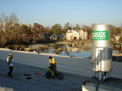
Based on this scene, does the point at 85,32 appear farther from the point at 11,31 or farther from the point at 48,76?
the point at 48,76

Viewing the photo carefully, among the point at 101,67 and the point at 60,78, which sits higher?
the point at 101,67

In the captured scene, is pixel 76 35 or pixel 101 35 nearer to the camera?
pixel 101 35

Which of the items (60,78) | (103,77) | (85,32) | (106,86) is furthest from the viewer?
(85,32)

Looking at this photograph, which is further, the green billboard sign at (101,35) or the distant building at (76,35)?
the distant building at (76,35)

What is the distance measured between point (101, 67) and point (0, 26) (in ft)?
186

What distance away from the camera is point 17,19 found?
60812 millimetres

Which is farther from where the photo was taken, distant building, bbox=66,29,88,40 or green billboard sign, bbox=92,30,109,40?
distant building, bbox=66,29,88,40

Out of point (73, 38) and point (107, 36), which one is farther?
point (73, 38)

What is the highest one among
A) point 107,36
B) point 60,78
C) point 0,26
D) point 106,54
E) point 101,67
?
→ point 0,26

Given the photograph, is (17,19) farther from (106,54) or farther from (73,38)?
(106,54)

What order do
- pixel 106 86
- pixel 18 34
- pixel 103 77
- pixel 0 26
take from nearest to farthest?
pixel 106 86
pixel 103 77
pixel 0 26
pixel 18 34

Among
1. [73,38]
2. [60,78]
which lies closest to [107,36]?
[60,78]

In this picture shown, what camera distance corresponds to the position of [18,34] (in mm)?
62125

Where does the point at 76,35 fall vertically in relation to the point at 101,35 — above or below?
above
